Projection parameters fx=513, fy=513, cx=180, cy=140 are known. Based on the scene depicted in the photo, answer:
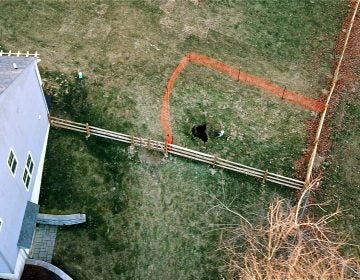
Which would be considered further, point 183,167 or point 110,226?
point 183,167

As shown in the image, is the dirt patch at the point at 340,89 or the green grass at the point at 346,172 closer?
the green grass at the point at 346,172

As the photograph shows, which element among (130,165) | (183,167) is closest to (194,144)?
(183,167)

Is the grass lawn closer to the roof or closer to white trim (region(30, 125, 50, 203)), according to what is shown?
white trim (region(30, 125, 50, 203))

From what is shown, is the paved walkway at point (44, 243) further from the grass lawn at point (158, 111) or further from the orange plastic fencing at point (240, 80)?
the orange plastic fencing at point (240, 80)

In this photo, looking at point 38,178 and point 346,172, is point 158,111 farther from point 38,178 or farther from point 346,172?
point 346,172

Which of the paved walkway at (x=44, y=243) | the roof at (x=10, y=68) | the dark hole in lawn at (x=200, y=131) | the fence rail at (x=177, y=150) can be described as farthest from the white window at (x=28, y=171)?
the dark hole in lawn at (x=200, y=131)

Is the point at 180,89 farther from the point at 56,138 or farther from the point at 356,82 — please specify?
the point at 356,82

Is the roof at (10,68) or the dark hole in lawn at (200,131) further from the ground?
the roof at (10,68)
